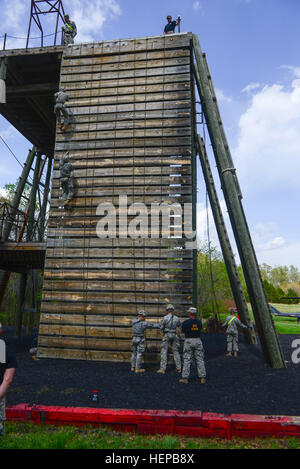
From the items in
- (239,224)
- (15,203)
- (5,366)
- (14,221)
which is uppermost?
(15,203)

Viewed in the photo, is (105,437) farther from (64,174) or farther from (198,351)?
(64,174)

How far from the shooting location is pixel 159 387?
6629mm

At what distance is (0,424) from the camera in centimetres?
395

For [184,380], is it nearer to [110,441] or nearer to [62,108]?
[110,441]

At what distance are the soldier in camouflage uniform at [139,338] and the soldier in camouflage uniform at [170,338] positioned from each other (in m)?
0.27

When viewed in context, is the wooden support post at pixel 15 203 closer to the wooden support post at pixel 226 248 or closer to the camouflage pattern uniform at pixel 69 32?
the camouflage pattern uniform at pixel 69 32

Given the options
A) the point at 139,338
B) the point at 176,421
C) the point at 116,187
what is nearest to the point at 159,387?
the point at 139,338

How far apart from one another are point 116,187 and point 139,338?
16.0 feet

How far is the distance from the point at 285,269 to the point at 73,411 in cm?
10916

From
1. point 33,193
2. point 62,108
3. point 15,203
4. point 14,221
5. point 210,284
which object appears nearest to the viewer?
point 62,108

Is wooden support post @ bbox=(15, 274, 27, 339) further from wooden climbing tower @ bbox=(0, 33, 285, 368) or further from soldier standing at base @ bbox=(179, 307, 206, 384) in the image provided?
soldier standing at base @ bbox=(179, 307, 206, 384)

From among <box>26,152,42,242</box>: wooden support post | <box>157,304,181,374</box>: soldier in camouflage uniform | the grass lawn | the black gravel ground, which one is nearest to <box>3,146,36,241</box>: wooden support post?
<box>26,152,42,242</box>: wooden support post

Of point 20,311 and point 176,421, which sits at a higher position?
point 20,311

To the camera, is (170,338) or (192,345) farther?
(170,338)
